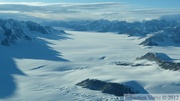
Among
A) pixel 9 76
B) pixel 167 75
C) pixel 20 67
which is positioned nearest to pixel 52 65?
pixel 20 67

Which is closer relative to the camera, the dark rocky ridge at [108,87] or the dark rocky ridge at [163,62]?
the dark rocky ridge at [108,87]

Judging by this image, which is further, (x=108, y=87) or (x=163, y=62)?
(x=163, y=62)

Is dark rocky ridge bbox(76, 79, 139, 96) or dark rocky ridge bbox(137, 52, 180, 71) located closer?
dark rocky ridge bbox(76, 79, 139, 96)

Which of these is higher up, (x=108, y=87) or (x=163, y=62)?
(x=108, y=87)

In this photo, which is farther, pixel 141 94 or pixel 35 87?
pixel 35 87

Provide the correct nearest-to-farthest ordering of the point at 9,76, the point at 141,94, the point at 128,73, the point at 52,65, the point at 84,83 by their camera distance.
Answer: the point at 141,94 → the point at 84,83 → the point at 128,73 → the point at 9,76 → the point at 52,65

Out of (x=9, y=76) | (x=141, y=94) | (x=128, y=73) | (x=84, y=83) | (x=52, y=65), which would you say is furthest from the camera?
(x=52, y=65)

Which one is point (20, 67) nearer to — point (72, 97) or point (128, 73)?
point (128, 73)
